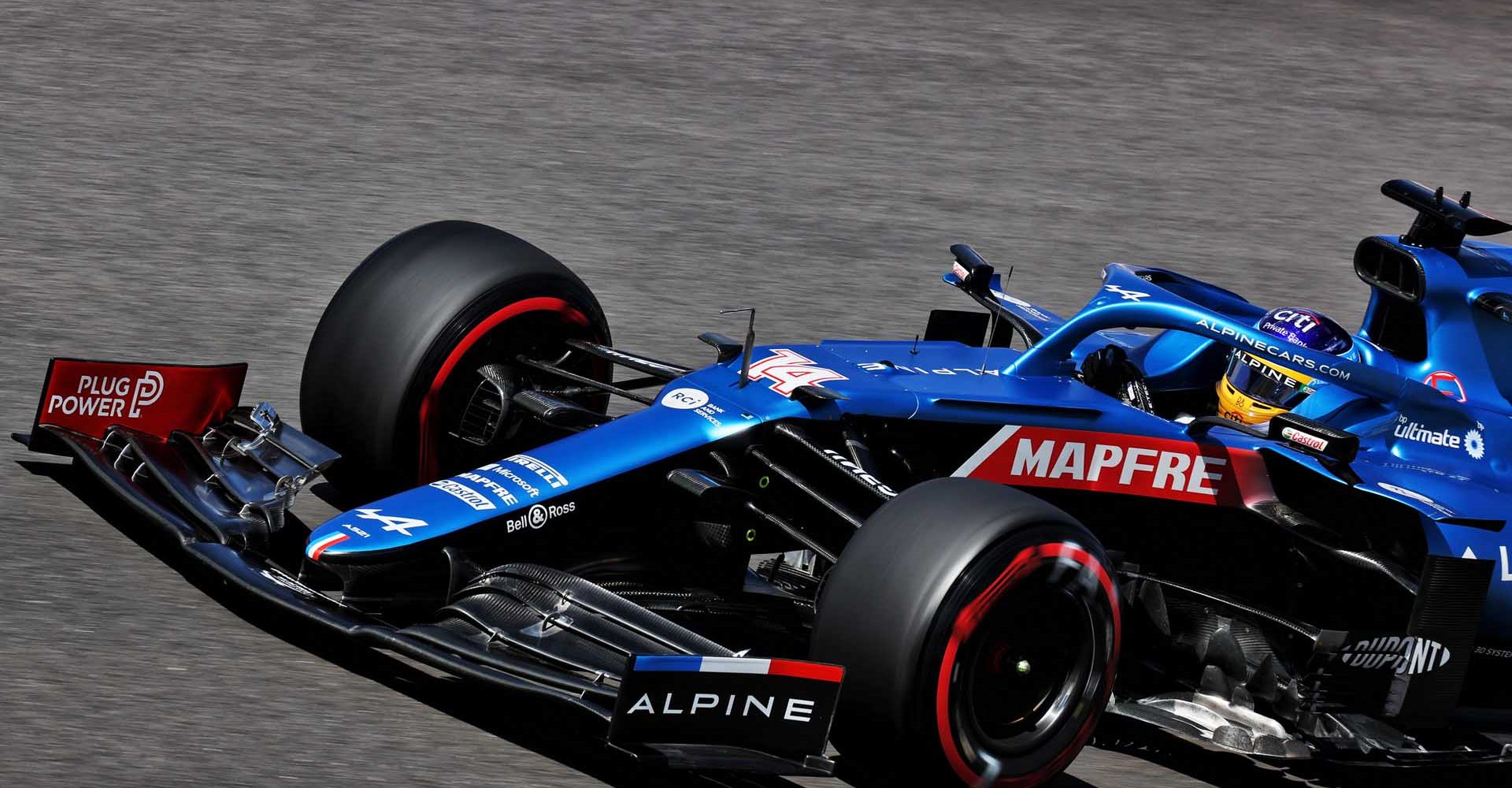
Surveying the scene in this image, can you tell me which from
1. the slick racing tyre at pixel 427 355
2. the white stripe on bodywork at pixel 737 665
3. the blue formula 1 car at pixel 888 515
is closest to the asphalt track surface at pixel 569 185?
the blue formula 1 car at pixel 888 515

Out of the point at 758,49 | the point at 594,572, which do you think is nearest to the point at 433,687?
the point at 594,572

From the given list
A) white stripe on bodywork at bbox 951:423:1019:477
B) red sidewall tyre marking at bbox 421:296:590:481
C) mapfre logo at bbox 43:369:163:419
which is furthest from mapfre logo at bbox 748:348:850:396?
mapfre logo at bbox 43:369:163:419

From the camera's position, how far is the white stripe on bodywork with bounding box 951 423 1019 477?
5582mm

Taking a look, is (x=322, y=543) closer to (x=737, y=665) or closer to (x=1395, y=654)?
(x=737, y=665)

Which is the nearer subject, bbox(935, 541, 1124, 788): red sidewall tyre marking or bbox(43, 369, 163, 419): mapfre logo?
bbox(935, 541, 1124, 788): red sidewall tyre marking

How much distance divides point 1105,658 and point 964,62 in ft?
32.3

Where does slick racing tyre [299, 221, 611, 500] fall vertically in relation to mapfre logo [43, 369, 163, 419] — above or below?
above

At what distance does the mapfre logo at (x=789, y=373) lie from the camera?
5.61 metres

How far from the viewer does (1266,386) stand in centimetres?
638

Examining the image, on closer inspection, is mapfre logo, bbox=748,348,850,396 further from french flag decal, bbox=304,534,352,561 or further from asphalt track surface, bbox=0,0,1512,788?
french flag decal, bbox=304,534,352,561

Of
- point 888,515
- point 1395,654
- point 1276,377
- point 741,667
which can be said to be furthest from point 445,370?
point 1395,654

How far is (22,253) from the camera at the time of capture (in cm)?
896

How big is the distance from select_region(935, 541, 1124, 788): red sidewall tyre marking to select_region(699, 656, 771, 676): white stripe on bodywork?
432mm

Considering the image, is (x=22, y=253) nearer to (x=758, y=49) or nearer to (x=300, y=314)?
(x=300, y=314)
